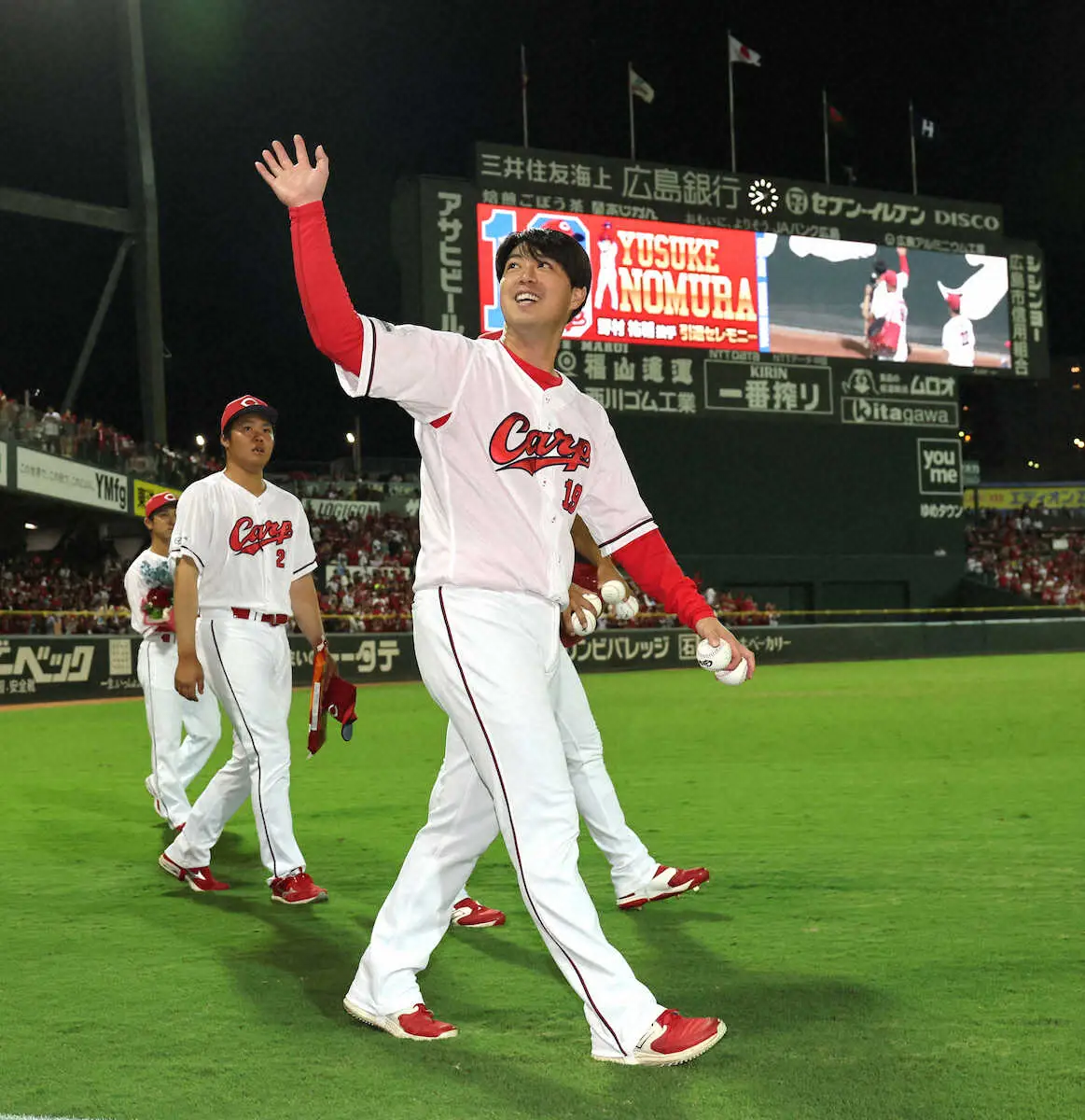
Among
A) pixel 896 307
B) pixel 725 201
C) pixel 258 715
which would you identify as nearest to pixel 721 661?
pixel 258 715

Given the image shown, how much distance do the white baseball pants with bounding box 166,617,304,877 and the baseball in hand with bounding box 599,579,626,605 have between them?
1.81m

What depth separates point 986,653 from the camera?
2758 cm

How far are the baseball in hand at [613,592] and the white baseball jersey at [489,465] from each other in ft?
1.48

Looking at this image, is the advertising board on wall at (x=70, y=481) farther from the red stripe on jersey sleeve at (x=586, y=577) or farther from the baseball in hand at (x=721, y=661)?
the baseball in hand at (x=721, y=661)

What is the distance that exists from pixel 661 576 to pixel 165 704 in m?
4.50

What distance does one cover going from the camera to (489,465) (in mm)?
3385

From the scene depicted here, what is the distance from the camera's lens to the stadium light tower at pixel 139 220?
27125 millimetres

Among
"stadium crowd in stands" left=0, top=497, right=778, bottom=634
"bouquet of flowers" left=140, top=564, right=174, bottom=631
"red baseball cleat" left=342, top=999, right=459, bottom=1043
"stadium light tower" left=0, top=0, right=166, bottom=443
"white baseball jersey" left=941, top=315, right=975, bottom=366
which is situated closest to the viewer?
"red baseball cleat" left=342, top=999, right=459, bottom=1043

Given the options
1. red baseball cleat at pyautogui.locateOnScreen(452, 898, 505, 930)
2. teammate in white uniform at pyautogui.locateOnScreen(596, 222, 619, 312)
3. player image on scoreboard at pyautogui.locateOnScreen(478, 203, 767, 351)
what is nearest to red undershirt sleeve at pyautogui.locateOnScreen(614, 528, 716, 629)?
red baseball cleat at pyautogui.locateOnScreen(452, 898, 505, 930)

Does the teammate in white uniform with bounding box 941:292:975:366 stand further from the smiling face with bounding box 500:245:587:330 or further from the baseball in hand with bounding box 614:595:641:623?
the smiling face with bounding box 500:245:587:330

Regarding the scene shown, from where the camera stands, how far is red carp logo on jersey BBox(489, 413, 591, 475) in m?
3.38

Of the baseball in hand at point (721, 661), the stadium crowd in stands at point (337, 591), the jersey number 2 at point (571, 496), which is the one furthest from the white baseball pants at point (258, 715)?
the stadium crowd in stands at point (337, 591)

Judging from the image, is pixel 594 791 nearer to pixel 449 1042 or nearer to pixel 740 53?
pixel 449 1042

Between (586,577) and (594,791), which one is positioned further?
(594,791)
